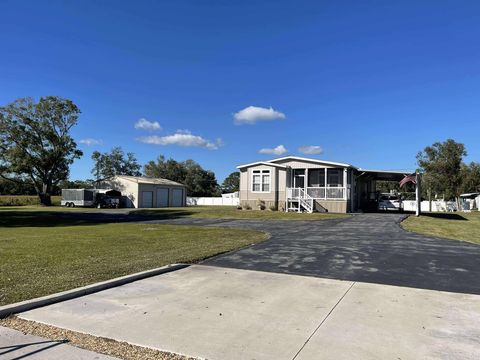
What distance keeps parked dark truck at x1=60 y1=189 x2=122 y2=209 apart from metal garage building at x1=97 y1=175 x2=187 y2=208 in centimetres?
122

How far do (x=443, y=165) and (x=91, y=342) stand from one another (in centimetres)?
4243

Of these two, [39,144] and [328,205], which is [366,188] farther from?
[39,144]

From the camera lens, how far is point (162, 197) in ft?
165

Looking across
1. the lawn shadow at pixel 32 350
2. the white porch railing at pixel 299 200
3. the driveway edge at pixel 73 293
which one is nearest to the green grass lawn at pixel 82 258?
the driveway edge at pixel 73 293

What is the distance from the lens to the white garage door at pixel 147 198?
47.3 metres

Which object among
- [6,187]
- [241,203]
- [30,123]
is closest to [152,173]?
[6,187]

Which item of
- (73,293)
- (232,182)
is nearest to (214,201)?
(232,182)

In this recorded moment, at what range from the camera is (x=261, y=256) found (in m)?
9.66

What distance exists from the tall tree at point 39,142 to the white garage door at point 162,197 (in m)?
14.2

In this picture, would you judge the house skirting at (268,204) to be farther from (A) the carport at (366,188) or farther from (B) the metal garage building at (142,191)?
(B) the metal garage building at (142,191)

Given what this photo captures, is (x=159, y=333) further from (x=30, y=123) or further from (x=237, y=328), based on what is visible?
(x=30, y=123)

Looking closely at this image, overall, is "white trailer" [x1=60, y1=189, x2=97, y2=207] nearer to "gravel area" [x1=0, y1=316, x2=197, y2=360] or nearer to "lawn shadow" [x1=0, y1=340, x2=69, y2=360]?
"gravel area" [x1=0, y1=316, x2=197, y2=360]

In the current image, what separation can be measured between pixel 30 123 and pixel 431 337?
5591 centimetres

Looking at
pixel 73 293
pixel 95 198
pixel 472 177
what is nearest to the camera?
pixel 73 293
